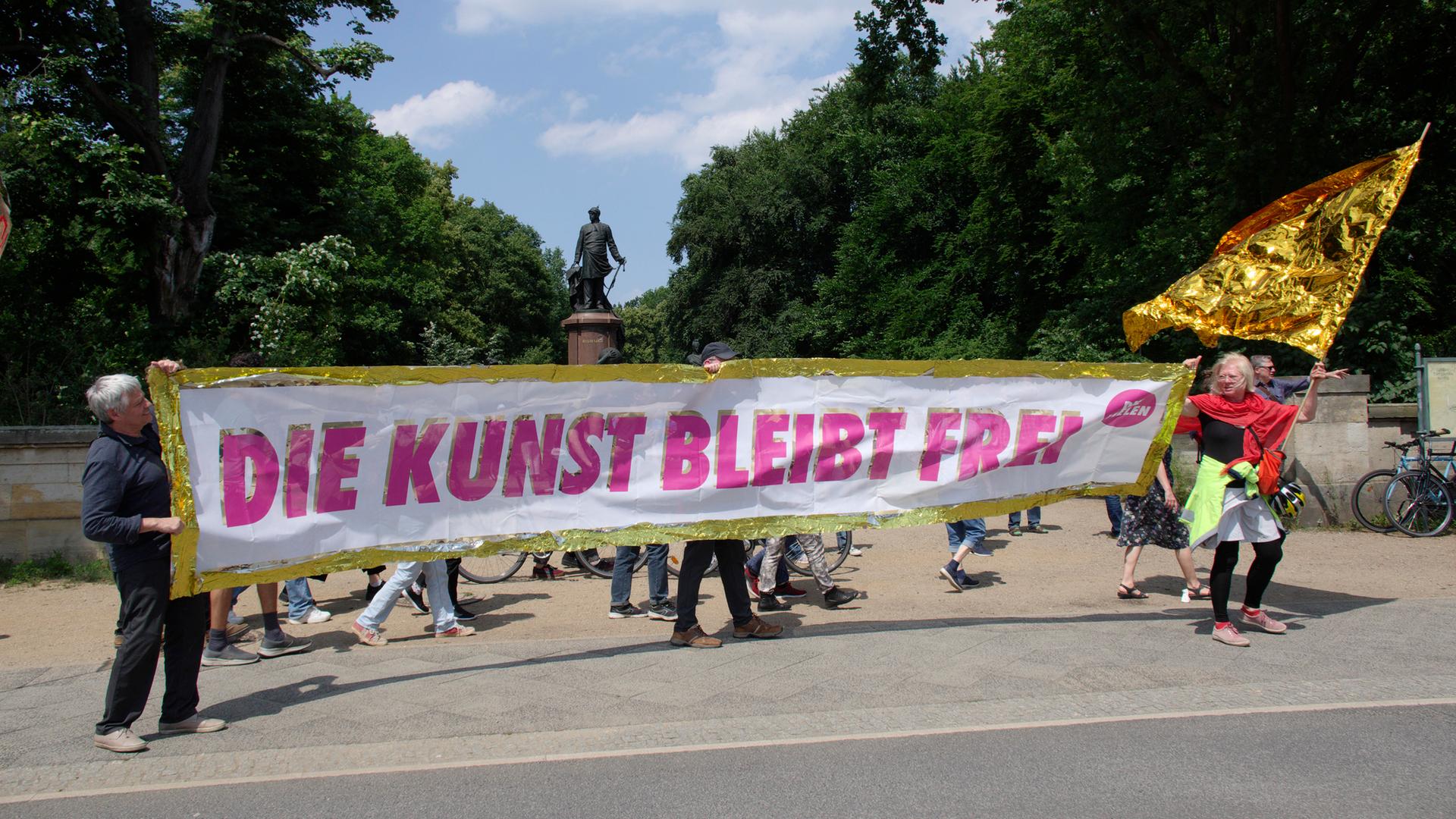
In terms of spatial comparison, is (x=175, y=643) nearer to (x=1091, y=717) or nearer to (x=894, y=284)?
(x=1091, y=717)

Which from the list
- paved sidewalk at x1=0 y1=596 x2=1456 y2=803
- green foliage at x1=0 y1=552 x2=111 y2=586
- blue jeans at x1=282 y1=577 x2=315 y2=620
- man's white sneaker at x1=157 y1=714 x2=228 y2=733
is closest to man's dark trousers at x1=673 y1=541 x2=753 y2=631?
paved sidewalk at x1=0 y1=596 x2=1456 y2=803

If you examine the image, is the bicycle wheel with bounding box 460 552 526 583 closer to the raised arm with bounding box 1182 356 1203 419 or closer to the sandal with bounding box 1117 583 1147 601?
the sandal with bounding box 1117 583 1147 601

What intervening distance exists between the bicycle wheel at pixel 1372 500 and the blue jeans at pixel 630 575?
8.37m

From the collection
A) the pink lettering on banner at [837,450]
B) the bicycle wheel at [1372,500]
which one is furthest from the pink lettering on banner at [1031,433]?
the bicycle wheel at [1372,500]

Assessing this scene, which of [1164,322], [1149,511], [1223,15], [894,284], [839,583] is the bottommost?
[839,583]

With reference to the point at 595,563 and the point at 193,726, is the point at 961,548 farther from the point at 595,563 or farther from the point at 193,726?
the point at 193,726

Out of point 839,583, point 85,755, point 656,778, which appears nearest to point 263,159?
point 839,583

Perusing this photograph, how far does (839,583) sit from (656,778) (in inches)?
197

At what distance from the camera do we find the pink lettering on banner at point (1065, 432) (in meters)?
6.89

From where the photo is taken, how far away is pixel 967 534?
28.2 feet

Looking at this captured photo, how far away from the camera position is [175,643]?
498 cm

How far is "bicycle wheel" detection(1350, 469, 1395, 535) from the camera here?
1126 centimetres

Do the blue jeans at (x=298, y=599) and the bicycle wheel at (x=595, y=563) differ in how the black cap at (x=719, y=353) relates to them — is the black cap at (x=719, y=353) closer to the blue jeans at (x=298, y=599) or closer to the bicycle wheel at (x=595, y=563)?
the bicycle wheel at (x=595, y=563)

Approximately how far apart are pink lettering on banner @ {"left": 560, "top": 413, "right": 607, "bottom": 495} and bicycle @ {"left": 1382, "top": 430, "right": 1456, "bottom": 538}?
9.34 metres
